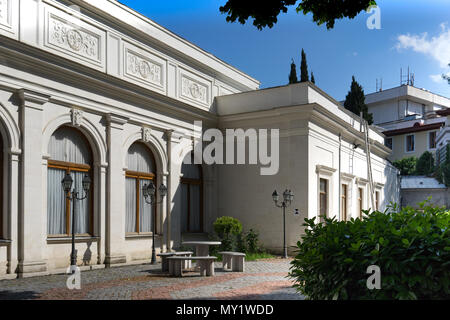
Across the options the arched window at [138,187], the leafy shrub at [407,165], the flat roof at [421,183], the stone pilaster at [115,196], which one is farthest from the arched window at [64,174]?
the leafy shrub at [407,165]

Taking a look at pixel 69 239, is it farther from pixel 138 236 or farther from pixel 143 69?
pixel 143 69

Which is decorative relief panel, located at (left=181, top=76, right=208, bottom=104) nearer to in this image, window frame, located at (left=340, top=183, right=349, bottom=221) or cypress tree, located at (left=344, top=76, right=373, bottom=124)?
window frame, located at (left=340, top=183, right=349, bottom=221)

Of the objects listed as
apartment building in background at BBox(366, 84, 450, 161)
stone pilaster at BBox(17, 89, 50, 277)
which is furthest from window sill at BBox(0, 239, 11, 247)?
apartment building in background at BBox(366, 84, 450, 161)

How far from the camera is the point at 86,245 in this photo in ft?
42.6

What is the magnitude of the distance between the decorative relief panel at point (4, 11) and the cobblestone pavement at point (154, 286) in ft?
19.8

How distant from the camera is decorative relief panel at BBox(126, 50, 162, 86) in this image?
14820 mm

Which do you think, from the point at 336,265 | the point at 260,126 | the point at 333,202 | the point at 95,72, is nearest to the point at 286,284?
the point at 336,265

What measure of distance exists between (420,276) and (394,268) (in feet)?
0.74

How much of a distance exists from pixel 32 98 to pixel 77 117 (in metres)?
Answer: 1.54

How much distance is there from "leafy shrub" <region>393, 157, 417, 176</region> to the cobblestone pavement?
36.2m

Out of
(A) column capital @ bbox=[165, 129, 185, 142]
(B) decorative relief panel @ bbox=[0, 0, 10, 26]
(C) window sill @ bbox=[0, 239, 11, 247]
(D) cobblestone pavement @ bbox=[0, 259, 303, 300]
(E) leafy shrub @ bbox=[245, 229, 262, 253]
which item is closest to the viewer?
(D) cobblestone pavement @ bbox=[0, 259, 303, 300]

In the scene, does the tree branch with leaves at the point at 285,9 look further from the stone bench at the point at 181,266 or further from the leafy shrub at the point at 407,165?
the leafy shrub at the point at 407,165

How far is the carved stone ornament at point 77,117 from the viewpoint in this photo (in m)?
12.6

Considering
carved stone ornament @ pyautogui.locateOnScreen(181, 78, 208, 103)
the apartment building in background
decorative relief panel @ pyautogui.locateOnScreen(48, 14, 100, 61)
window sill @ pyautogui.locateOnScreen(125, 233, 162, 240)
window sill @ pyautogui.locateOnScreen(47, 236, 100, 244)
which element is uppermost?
the apartment building in background
